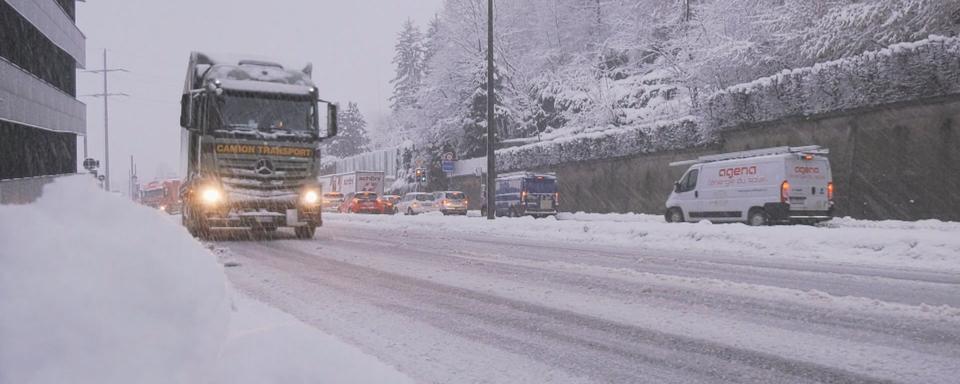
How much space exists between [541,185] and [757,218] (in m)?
12.4

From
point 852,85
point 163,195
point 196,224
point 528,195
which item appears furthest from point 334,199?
point 852,85

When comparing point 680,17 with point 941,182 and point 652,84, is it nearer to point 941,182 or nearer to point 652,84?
point 652,84

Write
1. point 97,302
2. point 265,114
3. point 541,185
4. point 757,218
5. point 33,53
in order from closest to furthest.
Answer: point 97,302 → point 265,114 → point 757,218 → point 541,185 → point 33,53

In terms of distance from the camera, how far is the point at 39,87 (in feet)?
94.0

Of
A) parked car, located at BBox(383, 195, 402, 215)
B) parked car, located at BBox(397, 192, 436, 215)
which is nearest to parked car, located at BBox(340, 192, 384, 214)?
parked car, located at BBox(383, 195, 402, 215)

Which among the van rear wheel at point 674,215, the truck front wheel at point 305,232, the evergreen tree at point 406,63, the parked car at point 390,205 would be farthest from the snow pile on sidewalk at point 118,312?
the evergreen tree at point 406,63

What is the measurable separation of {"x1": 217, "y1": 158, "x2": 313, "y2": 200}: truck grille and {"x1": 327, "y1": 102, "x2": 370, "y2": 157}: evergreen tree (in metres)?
82.7

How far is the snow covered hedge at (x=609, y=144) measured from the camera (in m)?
26.8

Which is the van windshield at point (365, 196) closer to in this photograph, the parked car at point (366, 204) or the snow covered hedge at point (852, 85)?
the parked car at point (366, 204)

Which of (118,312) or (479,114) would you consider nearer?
(118,312)

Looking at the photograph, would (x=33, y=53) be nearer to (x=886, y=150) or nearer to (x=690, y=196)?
(x=690, y=196)

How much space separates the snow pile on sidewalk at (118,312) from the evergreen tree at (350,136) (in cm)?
9350

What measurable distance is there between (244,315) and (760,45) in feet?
87.9

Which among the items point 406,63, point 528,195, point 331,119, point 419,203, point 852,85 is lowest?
point 419,203
